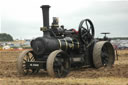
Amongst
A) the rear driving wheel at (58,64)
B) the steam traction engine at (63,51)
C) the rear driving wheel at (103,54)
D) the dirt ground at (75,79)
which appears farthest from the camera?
the rear driving wheel at (103,54)

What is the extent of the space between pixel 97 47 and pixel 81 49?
77 cm

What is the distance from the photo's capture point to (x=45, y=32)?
11070mm

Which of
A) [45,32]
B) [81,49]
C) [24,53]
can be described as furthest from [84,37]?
[24,53]

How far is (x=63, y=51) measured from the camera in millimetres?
10344

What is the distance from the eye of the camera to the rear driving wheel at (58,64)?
9584 mm

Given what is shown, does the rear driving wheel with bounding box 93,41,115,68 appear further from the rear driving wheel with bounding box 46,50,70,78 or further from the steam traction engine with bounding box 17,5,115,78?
the rear driving wheel with bounding box 46,50,70,78

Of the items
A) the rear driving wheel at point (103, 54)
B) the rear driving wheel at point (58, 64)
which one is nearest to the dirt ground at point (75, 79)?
the rear driving wheel at point (58, 64)

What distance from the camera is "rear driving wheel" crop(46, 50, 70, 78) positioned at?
31.4 ft

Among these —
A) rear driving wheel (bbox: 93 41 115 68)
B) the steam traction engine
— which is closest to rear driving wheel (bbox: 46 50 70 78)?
the steam traction engine

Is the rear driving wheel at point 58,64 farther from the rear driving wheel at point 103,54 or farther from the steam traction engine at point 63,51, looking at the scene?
the rear driving wheel at point 103,54

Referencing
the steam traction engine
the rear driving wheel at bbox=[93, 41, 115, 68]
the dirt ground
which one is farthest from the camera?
the rear driving wheel at bbox=[93, 41, 115, 68]

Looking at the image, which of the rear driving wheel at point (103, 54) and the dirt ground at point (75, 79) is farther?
the rear driving wheel at point (103, 54)

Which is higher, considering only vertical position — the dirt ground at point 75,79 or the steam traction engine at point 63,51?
the steam traction engine at point 63,51

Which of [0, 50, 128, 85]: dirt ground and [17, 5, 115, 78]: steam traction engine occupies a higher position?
[17, 5, 115, 78]: steam traction engine
